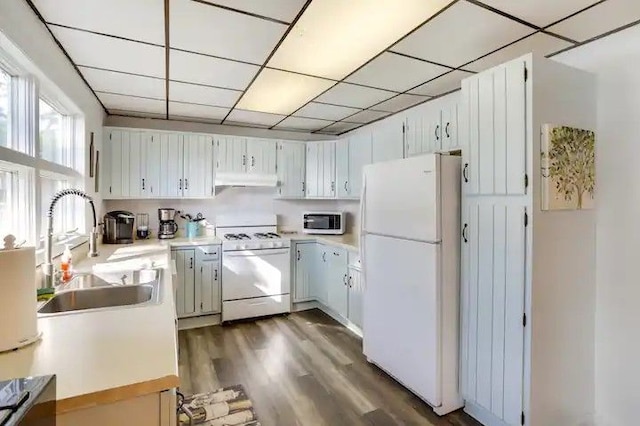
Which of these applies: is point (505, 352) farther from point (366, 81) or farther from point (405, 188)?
point (366, 81)

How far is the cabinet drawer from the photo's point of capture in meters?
3.71

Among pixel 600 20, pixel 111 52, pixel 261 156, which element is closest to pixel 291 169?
pixel 261 156

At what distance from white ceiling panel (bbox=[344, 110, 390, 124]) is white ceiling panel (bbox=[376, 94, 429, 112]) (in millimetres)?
146

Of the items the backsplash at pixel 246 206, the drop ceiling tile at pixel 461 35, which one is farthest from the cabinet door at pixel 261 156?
the drop ceiling tile at pixel 461 35

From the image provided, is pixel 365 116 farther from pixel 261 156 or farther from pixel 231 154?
pixel 231 154

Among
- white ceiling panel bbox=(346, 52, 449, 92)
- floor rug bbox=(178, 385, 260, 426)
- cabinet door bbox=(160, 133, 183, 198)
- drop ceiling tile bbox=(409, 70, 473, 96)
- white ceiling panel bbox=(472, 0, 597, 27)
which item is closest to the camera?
white ceiling panel bbox=(472, 0, 597, 27)

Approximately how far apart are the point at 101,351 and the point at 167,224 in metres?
3.06

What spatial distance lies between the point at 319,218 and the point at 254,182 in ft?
3.15

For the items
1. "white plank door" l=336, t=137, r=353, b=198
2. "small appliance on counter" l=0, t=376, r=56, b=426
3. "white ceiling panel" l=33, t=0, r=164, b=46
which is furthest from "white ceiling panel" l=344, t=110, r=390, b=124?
"small appliance on counter" l=0, t=376, r=56, b=426

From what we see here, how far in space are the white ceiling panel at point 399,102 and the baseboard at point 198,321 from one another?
9.46 feet

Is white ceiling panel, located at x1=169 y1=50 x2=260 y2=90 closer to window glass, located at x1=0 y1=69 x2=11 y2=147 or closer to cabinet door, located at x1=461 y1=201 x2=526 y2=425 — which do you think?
window glass, located at x1=0 y1=69 x2=11 y2=147

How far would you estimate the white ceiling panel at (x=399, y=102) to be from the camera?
3.15 meters

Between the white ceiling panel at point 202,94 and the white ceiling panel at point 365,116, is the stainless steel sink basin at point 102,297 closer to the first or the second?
the white ceiling panel at point 202,94

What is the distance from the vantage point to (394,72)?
255 cm
